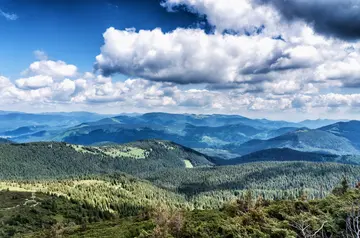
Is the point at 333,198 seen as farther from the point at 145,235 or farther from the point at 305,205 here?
the point at 145,235

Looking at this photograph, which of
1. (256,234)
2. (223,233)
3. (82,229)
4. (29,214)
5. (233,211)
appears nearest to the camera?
(256,234)

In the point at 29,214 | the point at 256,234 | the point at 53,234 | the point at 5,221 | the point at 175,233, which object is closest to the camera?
the point at 256,234

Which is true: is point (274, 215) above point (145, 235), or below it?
above

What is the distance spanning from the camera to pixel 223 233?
195 feet

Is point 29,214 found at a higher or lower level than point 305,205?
lower

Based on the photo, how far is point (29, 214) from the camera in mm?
197125

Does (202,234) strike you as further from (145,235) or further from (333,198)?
(333,198)

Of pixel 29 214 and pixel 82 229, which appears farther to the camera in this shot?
pixel 29 214

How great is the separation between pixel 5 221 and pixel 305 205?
17050 cm

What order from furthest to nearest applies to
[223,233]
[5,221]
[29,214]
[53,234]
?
[29,214]
[5,221]
[53,234]
[223,233]

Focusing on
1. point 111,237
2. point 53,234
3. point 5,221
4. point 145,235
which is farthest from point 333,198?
point 5,221

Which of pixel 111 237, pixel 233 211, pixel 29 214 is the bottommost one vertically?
pixel 29 214

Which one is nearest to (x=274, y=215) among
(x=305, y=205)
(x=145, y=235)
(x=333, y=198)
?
(x=305, y=205)

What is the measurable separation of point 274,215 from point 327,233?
19410 millimetres
